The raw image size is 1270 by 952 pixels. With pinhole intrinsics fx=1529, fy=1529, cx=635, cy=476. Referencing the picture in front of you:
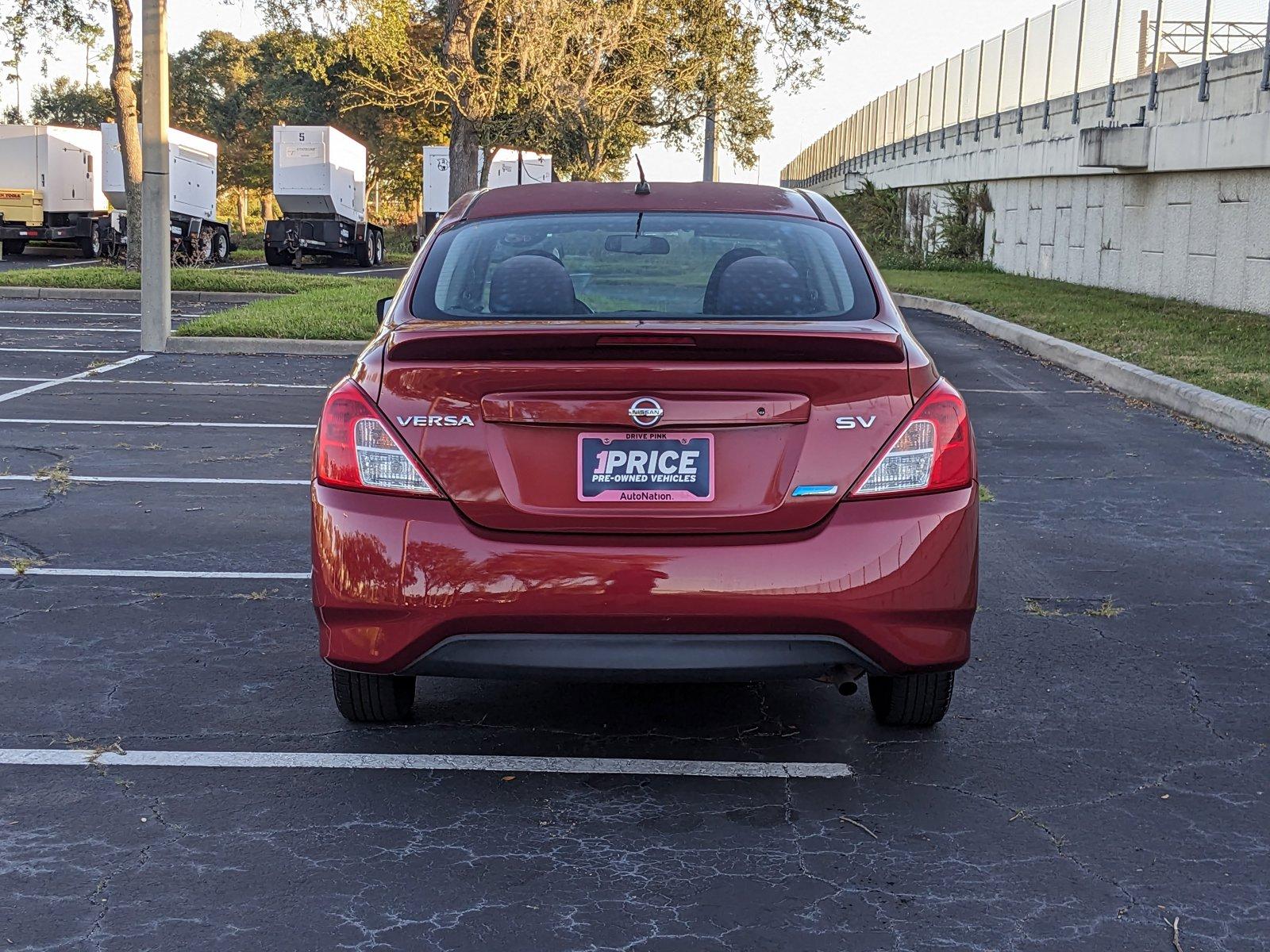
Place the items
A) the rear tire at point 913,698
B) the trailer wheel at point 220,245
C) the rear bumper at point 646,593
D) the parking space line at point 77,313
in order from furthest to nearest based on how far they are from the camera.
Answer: the trailer wheel at point 220,245 → the parking space line at point 77,313 → the rear tire at point 913,698 → the rear bumper at point 646,593

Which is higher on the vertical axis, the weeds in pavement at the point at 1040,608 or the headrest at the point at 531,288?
the headrest at the point at 531,288

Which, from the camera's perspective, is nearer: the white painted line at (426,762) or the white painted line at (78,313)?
the white painted line at (426,762)

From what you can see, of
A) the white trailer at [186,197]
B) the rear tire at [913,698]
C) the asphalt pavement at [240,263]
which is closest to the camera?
the rear tire at [913,698]

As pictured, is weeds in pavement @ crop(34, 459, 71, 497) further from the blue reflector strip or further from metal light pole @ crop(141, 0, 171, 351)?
metal light pole @ crop(141, 0, 171, 351)

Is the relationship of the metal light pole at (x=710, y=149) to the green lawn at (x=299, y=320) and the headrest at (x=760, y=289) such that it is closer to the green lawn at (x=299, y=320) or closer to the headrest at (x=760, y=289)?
the green lawn at (x=299, y=320)

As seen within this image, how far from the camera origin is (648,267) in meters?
5.54

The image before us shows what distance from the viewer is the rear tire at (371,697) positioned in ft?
14.5

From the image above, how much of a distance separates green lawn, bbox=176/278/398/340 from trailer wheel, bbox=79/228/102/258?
18311 mm

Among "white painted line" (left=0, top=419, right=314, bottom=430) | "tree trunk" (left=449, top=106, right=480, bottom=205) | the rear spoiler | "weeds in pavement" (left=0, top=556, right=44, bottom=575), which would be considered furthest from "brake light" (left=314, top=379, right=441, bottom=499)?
"tree trunk" (left=449, top=106, right=480, bottom=205)

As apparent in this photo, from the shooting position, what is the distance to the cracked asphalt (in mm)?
3283

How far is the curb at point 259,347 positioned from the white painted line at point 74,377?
0.41 meters

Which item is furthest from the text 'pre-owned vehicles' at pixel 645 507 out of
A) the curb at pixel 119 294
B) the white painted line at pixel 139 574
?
the curb at pixel 119 294

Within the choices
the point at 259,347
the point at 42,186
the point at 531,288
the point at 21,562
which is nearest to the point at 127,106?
the point at 42,186

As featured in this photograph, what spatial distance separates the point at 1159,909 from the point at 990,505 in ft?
16.6
